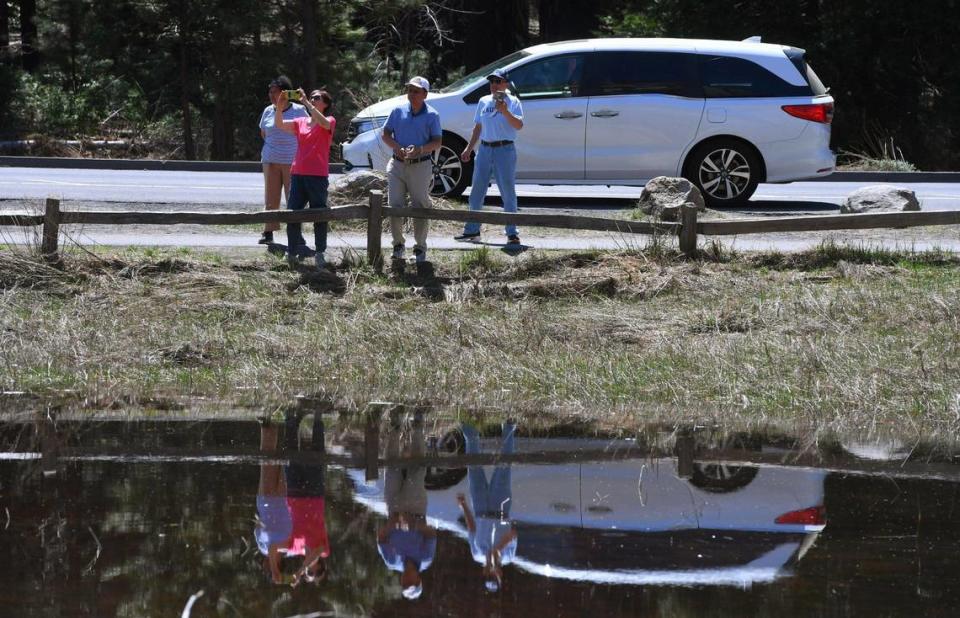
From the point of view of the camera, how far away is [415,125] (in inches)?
456

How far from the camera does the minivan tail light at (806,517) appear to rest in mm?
5977

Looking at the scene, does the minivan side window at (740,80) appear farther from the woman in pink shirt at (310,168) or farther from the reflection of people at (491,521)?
the reflection of people at (491,521)

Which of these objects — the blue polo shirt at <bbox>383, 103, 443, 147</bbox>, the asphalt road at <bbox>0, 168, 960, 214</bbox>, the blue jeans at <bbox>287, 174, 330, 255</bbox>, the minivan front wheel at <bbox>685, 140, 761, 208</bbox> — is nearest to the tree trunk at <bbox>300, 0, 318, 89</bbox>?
the asphalt road at <bbox>0, 168, 960, 214</bbox>

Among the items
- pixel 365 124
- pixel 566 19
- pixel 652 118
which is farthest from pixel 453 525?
pixel 566 19

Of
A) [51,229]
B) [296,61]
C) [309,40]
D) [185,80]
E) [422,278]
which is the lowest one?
[422,278]

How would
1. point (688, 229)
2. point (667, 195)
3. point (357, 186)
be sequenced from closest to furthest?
1. point (688, 229)
2. point (667, 195)
3. point (357, 186)

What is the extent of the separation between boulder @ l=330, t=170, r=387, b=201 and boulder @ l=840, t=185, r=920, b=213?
495 centimetres

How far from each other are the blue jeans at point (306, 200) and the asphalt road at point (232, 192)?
3608mm

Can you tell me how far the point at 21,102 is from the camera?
28.9 meters

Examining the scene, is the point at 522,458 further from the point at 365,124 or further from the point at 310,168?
the point at 365,124

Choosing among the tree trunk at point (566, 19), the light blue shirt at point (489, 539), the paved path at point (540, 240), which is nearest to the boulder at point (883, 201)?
the paved path at point (540, 240)

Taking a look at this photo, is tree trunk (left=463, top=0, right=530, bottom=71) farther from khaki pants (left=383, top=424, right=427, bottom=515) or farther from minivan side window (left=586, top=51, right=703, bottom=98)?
khaki pants (left=383, top=424, right=427, bottom=515)

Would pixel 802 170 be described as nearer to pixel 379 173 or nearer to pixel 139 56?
pixel 379 173

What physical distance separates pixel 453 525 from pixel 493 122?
23.3 feet
